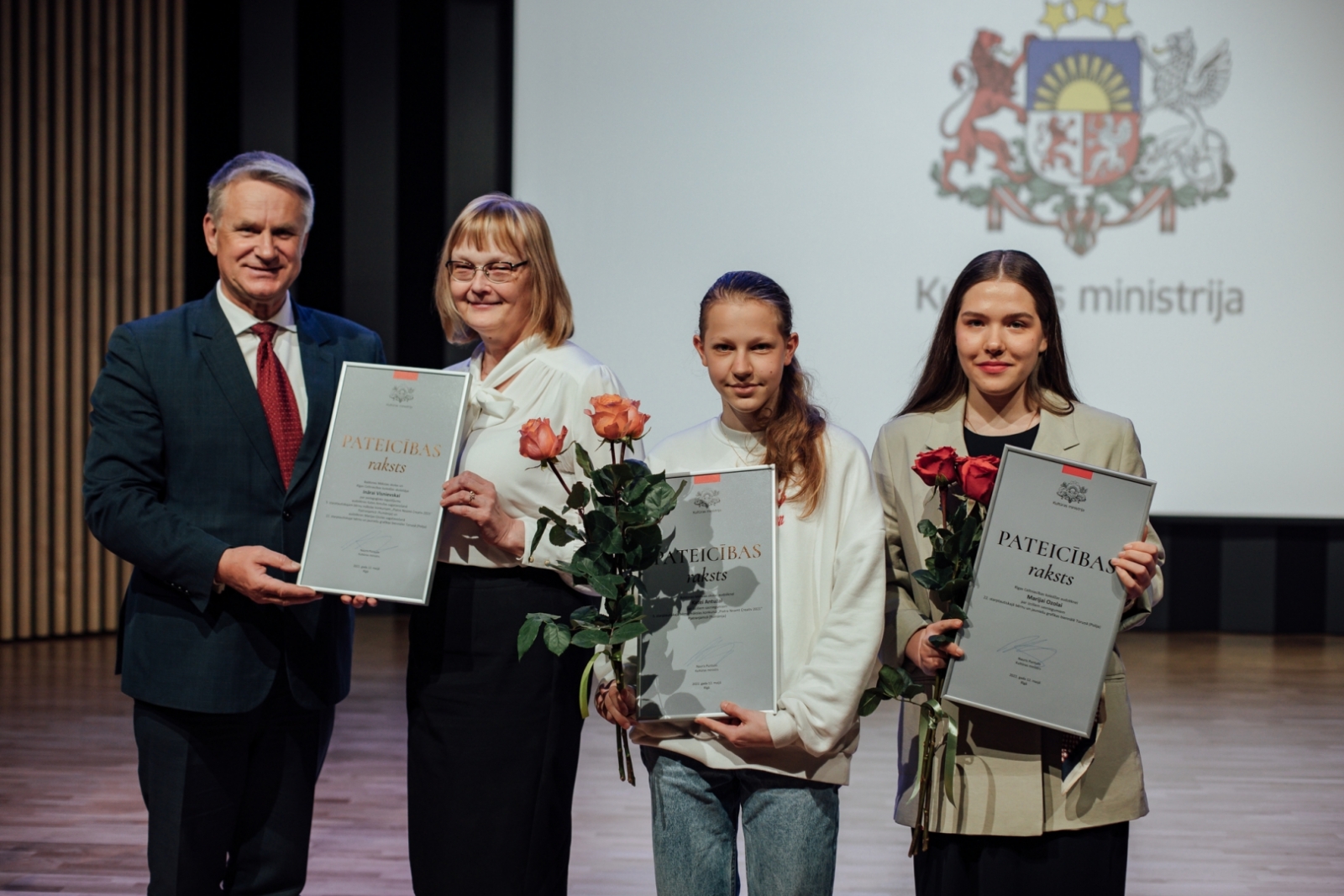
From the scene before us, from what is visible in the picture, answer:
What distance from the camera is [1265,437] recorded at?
5.77 metres

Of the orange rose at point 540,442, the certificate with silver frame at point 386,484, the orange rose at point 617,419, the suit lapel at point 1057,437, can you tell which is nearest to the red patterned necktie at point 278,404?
the certificate with silver frame at point 386,484

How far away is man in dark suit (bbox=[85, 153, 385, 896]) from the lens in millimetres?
1857

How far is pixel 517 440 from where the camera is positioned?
6.20ft

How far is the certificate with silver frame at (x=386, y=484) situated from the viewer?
5.85 feet

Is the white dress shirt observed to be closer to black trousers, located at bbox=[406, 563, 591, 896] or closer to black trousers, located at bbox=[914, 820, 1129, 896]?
black trousers, located at bbox=[406, 563, 591, 896]

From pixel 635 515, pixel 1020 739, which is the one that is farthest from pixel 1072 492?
pixel 635 515

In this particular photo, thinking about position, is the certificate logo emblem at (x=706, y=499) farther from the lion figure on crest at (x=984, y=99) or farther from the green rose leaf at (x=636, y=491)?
the lion figure on crest at (x=984, y=99)

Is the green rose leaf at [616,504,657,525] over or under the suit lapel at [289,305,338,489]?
under

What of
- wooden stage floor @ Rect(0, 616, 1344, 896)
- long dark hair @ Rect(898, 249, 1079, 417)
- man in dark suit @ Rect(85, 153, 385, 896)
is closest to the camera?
long dark hair @ Rect(898, 249, 1079, 417)

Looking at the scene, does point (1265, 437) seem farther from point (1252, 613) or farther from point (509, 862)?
point (509, 862)

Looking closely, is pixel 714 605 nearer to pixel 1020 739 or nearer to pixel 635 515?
pixel 635 515

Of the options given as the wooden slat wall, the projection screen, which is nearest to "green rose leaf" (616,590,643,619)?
the projection screen

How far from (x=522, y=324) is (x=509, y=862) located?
0.91 meters

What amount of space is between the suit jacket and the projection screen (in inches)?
146
